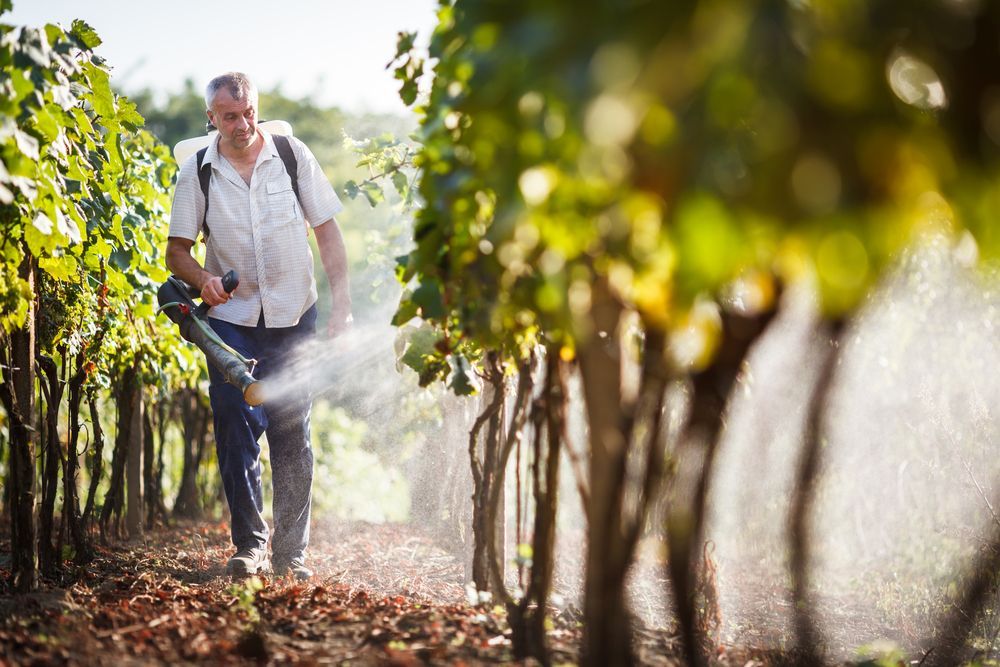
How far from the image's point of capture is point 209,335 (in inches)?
153

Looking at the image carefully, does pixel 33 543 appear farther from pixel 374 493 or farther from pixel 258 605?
pixel 374 493

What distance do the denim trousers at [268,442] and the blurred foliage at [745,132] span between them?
2841mm

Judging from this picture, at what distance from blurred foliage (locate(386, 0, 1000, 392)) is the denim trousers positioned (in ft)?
9.32

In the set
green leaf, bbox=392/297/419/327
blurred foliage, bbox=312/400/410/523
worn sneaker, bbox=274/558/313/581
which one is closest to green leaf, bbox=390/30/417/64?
green leaf, bbox=392/297/419/327

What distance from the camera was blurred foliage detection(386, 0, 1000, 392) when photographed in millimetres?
1166

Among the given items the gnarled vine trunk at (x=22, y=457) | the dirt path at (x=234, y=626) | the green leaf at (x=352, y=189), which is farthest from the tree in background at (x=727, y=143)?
the green leaf at (x=352, y=189)

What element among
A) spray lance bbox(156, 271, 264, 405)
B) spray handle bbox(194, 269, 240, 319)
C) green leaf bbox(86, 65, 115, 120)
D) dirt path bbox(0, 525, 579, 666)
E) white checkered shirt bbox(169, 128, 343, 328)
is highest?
green leaf bbox(86, 65, 115, 120)

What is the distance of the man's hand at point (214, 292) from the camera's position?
3.96 m

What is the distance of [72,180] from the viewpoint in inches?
136

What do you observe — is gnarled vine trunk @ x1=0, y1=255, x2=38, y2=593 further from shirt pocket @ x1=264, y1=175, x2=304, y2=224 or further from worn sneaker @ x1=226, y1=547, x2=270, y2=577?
shirt pocket @ x1=264, y1=175, x2=304, y2=224

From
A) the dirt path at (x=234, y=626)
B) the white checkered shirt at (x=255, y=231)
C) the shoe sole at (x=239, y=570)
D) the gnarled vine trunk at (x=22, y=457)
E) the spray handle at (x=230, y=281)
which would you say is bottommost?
the dirt path at (x=234, y=626)

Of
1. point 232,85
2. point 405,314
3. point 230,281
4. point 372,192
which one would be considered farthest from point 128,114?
point 372,192

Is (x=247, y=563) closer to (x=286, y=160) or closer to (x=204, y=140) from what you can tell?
(x=286, y=160)

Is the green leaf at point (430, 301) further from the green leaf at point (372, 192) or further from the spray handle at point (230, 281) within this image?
the green leaf at point (372, 192)
